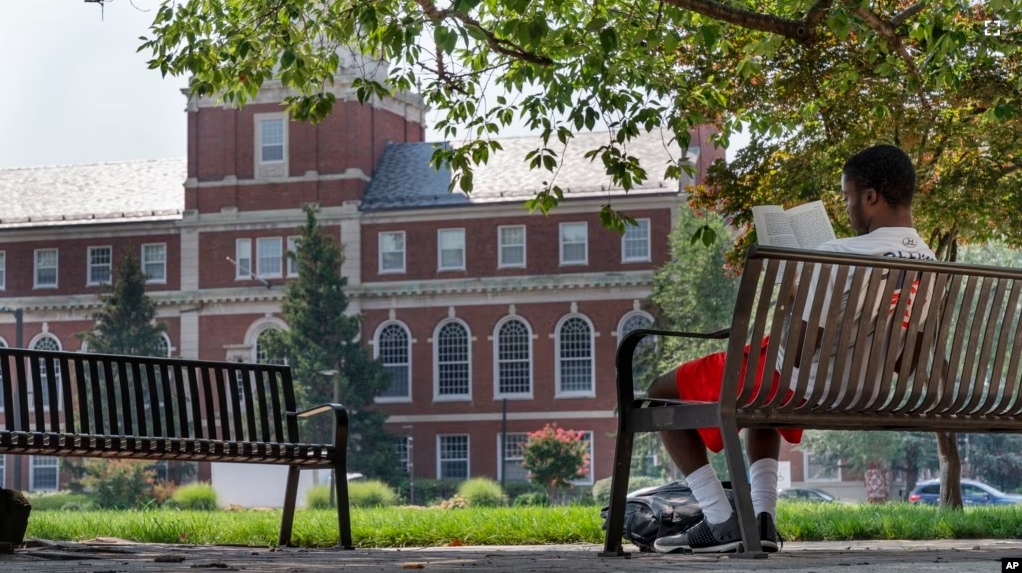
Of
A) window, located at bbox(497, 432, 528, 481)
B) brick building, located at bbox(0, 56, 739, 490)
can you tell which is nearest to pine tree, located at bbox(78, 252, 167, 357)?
brick building, located at bbox(0, 56, 739, 490)

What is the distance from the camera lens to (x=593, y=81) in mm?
7938

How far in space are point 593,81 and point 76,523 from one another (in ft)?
13.8

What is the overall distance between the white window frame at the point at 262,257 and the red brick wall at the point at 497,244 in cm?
286

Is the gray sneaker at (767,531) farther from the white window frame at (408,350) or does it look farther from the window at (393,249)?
the window at (393,249)

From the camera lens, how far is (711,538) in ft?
14.6

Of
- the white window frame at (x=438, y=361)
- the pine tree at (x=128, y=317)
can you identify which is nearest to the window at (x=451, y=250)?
the white window frame at (x=438, y=361)

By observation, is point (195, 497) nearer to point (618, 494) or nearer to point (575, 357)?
point (575, 357)

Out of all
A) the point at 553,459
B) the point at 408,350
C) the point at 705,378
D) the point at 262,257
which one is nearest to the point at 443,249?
the point at 408,350

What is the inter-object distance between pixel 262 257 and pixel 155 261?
4104 mm

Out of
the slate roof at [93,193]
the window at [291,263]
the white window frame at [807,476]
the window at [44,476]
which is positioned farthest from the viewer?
the white window frame at [807,476]

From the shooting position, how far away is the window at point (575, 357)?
46406mm

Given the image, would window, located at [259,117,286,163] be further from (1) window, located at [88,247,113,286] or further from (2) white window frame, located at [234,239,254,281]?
(1) window, located at [88,247,113,286]

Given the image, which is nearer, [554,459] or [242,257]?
[554,459]

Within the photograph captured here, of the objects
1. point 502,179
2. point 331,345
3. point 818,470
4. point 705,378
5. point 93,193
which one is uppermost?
point 93,193
